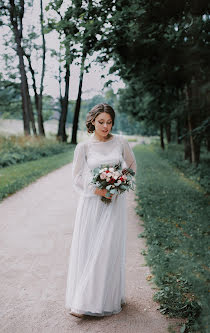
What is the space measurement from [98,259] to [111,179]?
883mm

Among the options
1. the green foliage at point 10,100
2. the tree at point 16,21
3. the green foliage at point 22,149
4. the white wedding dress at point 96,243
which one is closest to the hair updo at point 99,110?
the white wedding dress at point 96,243

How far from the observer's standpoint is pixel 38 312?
366cm

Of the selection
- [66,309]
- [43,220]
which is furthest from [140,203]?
[66,309]

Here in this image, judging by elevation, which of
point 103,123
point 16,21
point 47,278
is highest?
point 16,21

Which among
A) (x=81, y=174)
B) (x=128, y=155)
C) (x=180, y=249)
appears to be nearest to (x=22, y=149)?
(x=180, y=249)

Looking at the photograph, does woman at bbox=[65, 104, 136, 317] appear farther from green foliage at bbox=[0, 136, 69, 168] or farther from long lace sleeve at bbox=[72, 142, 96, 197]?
green foliage at bbox=[0, 136, 69, 168]

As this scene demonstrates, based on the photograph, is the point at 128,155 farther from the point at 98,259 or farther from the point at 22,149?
the point at 22,149

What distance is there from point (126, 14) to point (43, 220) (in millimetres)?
4961

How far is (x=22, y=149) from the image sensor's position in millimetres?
19266

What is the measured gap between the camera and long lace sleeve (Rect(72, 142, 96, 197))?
12.0 ft

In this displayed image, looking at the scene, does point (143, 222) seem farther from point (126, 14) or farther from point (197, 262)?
point (126, 14)

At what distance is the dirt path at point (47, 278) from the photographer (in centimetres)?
341

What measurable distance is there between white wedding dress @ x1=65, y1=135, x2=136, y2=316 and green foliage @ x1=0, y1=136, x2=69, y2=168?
12354mm

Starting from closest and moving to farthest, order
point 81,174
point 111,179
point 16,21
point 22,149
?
1. point 111,179
2. point 81,174
3. point 22,149
4. point 16,21
